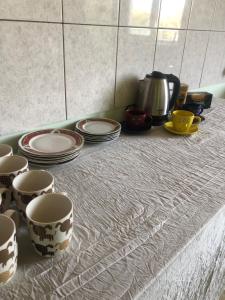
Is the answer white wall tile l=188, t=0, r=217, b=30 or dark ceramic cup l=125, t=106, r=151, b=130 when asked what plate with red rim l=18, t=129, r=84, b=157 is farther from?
white wall tile l=188, t=0, r=217, b=30

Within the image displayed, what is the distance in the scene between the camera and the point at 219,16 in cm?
134

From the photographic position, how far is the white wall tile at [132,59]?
3.13ft

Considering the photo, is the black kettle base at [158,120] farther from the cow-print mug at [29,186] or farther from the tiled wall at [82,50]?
the cow-print mug at [29,186]

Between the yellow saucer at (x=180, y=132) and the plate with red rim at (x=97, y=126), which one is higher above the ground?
the plate with red rim at (x=97, y=126)

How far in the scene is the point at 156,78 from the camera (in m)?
0.98

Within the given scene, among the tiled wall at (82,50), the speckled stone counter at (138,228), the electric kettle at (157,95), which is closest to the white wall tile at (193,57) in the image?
the tiled wall at (82,50)

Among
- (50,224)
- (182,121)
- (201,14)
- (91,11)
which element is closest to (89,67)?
(91,11)

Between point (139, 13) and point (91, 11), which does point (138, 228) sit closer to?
point (91, 11)

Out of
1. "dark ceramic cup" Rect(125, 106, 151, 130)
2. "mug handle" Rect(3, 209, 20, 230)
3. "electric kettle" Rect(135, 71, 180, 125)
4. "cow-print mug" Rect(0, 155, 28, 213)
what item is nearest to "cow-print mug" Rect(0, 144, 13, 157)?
"cow-print mug" Rect(0, 155, 28, 213)

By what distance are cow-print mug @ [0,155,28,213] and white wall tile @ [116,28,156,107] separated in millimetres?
542

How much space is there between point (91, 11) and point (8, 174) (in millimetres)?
577

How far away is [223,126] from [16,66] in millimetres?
842

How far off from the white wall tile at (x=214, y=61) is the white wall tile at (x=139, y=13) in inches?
20.3

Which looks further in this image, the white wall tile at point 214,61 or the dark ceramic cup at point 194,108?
the white wall tile at point 214,61
